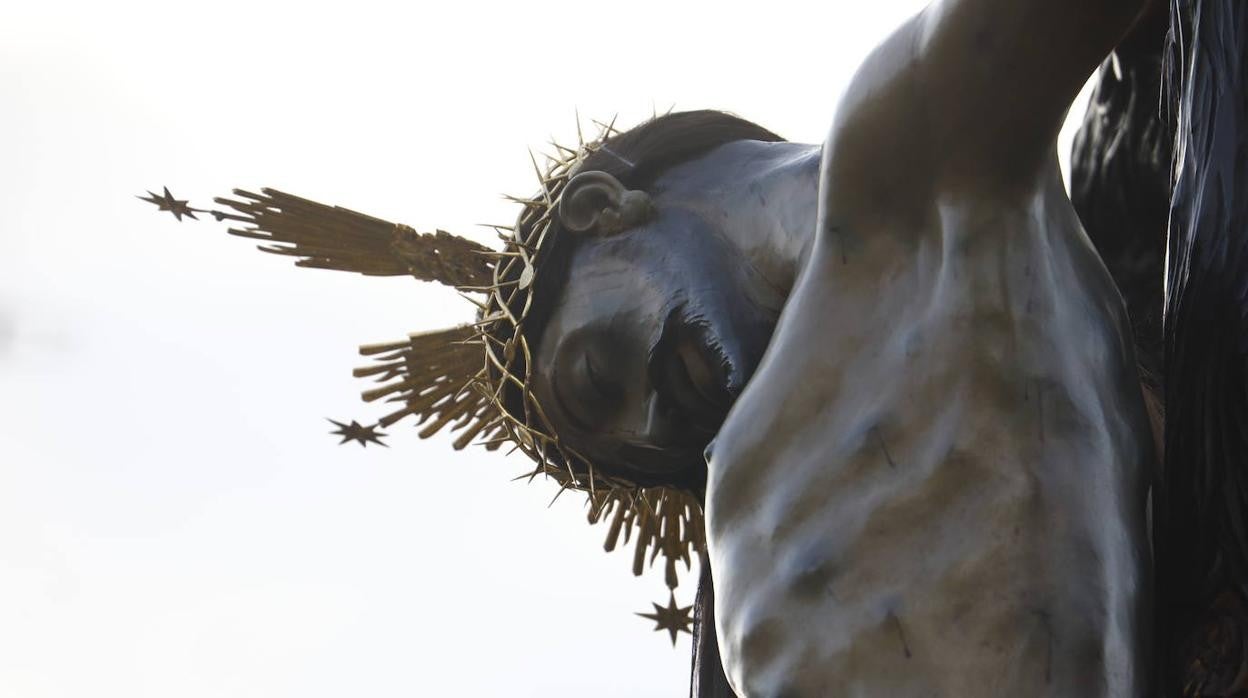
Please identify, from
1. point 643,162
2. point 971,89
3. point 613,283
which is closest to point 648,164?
point 643,162

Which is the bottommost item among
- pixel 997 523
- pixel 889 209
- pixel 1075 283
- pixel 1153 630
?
pixel 1153 630

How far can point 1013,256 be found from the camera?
1675 mm

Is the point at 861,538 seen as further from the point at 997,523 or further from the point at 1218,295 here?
the point at 1218,295

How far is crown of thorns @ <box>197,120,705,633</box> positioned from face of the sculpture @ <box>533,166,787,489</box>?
0.17 feet

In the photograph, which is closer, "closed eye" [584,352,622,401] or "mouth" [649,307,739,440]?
"mouth" [649,307,739,440]

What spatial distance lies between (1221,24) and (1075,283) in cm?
23

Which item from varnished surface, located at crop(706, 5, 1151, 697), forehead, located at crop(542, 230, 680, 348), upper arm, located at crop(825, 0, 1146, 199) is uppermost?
upper arm, located at crop(825, 0, 1146, 199)

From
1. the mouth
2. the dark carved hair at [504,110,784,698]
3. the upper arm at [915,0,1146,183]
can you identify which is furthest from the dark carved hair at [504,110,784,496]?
the upper arm at [915,0,1146,183]

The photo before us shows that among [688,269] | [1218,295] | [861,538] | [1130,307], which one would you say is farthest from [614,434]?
[1218,295]

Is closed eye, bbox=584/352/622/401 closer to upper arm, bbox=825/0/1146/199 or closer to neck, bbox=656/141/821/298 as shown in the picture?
neck, bbox=656/141/821/298

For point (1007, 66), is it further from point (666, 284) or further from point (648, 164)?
A: point (648, 164)

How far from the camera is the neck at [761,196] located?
7.09 ft

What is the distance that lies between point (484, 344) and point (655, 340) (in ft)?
1.12

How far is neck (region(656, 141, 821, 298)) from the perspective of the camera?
85.0 inches
